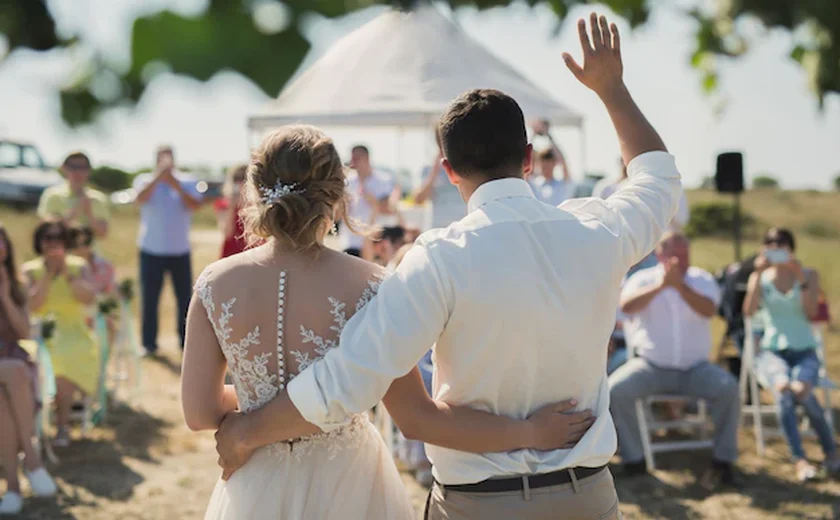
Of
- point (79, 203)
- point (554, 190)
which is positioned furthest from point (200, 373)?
point (79, 203)

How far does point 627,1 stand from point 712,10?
0.40 metres

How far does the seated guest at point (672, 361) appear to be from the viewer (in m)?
5.45

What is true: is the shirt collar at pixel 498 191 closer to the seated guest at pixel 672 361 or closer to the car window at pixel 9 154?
the car window at pixel 9 154

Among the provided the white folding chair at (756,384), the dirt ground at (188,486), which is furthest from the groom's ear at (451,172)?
the white folding chair at (756,384)

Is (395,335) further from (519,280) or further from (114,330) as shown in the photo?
(114,330)

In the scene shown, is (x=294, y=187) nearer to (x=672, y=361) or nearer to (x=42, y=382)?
(x=672, y=361)

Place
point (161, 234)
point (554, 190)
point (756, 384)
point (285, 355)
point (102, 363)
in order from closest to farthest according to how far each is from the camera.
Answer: point (285, 355), point (756, 384), point (102, 363), point (554, 190), point (161, 234)

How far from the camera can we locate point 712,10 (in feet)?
6.49

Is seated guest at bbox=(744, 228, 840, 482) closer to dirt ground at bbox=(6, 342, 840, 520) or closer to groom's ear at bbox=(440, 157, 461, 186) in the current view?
dirt ground at bbox=(6, 342, 840, 520)

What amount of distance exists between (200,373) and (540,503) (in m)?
0.83

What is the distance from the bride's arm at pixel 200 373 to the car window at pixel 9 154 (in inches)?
19.9

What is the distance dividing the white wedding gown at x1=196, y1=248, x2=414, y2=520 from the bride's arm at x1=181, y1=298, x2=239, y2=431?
27mm

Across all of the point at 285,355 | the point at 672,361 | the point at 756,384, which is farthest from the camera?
the point at 756,384

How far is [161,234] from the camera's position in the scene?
855 centimetres
